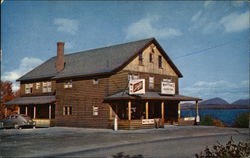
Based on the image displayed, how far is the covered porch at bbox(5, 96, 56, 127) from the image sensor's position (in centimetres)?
3259

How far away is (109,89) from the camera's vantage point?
28047 mm

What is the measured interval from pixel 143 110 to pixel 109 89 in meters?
5.24

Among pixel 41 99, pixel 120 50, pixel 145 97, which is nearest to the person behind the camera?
pixel 145 97

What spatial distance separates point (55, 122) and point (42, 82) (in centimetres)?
629

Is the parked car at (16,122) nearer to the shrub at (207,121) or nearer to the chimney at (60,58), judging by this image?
the chimney at (60,58)

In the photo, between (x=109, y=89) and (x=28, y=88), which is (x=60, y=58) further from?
(x=109, y=89)

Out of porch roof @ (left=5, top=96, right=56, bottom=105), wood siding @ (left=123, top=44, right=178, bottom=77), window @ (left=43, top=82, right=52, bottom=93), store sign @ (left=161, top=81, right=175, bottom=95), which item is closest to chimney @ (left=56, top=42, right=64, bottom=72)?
window @ (left=43, top=82, right=52, bottom=93)

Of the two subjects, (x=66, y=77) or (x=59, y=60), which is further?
(x=59, y=60)

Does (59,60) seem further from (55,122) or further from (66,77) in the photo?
(55,122)

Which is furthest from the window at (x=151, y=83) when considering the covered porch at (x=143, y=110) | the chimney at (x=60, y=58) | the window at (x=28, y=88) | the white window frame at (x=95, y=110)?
the window at (x=28, y=88)

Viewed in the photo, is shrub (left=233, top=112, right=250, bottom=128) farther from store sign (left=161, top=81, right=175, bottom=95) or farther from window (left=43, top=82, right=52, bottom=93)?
window (left=43, top=82, right=52, bottom=93)

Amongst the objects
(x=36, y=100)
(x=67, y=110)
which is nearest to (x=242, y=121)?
(x=67, y=110)

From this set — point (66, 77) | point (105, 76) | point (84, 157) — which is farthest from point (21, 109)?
point (84, 157)

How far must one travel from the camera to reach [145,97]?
2655cm
